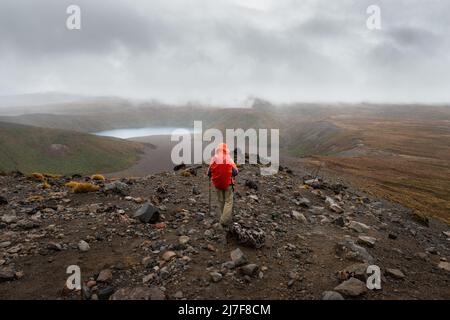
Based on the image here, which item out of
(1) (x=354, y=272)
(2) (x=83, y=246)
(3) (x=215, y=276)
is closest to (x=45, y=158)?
(2) (x=83, y=246)

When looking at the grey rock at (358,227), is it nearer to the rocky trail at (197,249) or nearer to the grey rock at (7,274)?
the rocky trail at (197,249)

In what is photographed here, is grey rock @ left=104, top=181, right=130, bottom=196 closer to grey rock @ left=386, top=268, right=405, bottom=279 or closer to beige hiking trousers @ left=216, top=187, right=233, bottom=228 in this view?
beige hiking trousers @ left=216, top=187, right=233, bottom=228

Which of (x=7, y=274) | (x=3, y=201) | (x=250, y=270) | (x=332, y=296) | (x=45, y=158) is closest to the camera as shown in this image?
(x=332, y=296)

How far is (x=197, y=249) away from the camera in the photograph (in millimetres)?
11742

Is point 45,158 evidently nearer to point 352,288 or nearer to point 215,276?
point 215,276

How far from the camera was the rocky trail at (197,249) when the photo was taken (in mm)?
9578

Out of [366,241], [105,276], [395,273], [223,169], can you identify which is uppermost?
[223,169]

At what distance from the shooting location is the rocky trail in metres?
9.58

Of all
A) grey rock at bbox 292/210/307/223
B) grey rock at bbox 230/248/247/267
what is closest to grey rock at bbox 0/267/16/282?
grey rock at bbox 230/248/247/267

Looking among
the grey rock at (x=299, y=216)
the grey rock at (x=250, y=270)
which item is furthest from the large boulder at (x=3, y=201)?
the grey rock at (x=299, y=216)

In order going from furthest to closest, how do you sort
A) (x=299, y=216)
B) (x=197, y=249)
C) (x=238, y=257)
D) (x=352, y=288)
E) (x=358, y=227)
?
1. (x=299, y=216)
2. (x=358, y=227)
3. (x=197, y=249)
4. (x=238, y=257)
5. (x=352, y=288)

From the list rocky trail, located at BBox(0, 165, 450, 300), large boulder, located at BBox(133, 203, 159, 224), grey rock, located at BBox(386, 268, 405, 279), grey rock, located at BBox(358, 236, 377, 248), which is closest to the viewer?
rocky trail, located at BBox(0, 165, 450, 300)

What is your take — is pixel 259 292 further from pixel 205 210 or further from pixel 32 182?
pixel 32 182

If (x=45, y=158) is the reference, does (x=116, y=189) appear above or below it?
above
